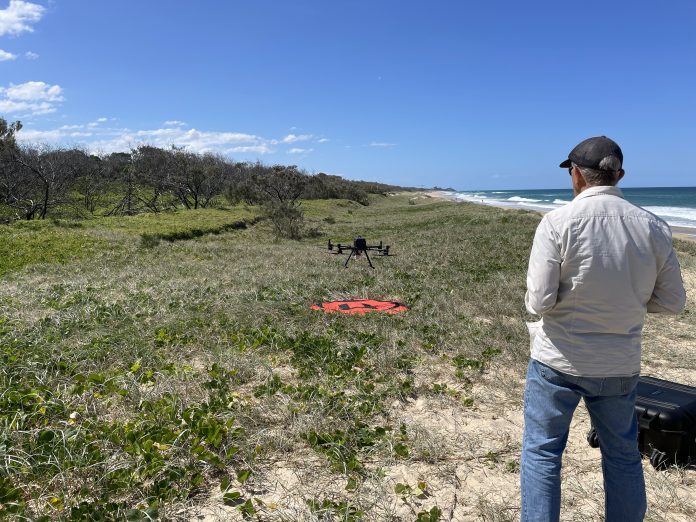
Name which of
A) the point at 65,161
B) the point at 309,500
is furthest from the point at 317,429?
the point at 65,161

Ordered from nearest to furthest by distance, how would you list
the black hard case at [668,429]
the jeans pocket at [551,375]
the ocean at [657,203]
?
1. the jeans pocket at [551,375]
2. the black hard case at [668,429]
3. the ocean at [657,203]

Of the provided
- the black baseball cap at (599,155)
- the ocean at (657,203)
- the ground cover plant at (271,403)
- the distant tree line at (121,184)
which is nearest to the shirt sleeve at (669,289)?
the black baseball cap at (599,155)

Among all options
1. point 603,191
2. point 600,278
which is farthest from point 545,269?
point 603,191

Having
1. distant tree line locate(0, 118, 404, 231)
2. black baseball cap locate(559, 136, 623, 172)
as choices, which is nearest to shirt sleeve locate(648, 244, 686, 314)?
black baseball cap locate(559, 136, 623, 172)

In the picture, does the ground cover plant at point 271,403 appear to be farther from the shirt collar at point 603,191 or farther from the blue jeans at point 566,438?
the shirt collar at point 603,191

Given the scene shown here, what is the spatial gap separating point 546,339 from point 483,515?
4.16 ft

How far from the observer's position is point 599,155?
2064 mm

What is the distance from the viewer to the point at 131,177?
94.5 feet

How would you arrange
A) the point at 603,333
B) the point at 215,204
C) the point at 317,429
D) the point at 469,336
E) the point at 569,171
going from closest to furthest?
1. the point at 603,333
2. the point at 569,171
3. the point at 317,429
4. the point at 469,336
5. the point at 215,204

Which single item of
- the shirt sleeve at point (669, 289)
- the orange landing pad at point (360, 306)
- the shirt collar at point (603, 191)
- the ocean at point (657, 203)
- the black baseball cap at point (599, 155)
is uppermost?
the ocean at point (657, 203)

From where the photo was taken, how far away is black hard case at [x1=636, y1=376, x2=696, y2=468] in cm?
313

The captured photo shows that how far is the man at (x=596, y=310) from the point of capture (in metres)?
2.01

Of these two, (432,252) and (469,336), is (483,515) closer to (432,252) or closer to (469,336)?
(469,336)

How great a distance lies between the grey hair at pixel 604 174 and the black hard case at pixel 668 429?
203cm
